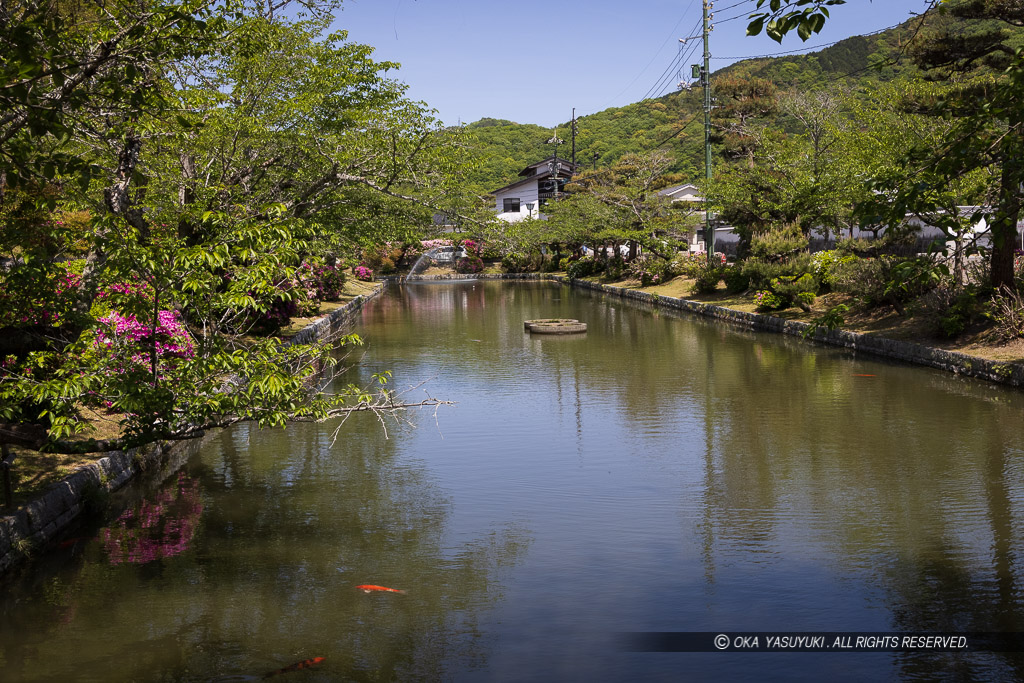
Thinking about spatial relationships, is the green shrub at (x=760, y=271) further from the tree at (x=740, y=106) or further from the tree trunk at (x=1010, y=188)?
the tree at (x=740, y=106)

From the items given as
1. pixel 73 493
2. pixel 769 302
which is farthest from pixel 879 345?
pixel 73 493

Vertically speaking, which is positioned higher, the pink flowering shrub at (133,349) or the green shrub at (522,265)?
the pink flowering shrub at (133,349)

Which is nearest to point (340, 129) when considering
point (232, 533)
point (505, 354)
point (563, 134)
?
point (505, 354)

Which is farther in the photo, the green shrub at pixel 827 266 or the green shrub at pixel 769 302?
the green shrub at pixel 769 302

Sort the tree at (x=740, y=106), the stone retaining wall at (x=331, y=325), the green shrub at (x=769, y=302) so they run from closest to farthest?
the stone retaining wall at (x=331, y=325)
the green shrub at (x=769, y=302)
the tree at (x=740, y=106)

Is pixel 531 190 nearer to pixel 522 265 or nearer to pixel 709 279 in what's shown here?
pixel 522 265

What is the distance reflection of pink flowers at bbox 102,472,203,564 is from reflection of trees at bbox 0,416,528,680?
140 millimetres

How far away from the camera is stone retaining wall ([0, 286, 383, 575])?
778cm

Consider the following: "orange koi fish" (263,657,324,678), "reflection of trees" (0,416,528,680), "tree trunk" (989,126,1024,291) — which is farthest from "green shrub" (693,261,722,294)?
"orange koi fish" (263,657,324,678)

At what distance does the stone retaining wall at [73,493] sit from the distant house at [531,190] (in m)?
65.9

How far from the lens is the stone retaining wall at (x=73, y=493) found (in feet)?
25.5

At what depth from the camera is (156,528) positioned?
8938 millimetres

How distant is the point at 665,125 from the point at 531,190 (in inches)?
542

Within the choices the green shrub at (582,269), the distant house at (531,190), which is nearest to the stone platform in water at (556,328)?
the green shrub at (582,269)
